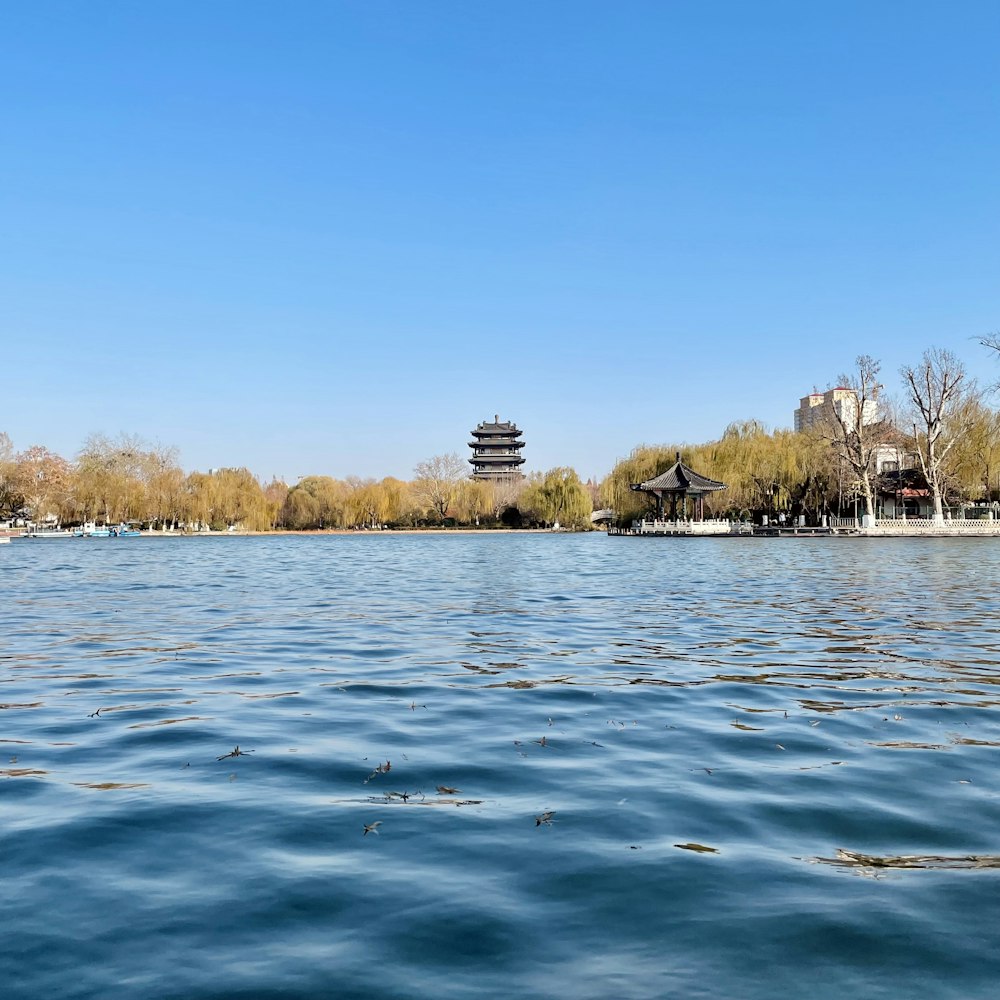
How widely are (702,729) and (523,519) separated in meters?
66.7

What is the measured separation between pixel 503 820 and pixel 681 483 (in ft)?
146

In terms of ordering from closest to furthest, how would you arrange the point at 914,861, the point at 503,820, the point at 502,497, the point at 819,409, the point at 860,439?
the point at 914,861 < the point at 503,820 < the point at 860,439 < the point at 502,497 < the point at 819,409

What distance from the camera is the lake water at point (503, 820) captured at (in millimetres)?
2359

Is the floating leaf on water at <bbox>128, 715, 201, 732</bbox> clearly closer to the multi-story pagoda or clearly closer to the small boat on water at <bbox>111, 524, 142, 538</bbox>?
the small boat on water at <bbox>111, 524, 142, 538</bbox>

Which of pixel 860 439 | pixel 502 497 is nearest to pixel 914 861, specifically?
pixel 860 439

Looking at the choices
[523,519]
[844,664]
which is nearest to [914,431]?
[523,519]

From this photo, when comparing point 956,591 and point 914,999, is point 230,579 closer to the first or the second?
point 956,591

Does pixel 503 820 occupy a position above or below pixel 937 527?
below

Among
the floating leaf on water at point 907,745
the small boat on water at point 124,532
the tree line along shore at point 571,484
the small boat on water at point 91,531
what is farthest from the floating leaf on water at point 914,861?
the small boat on water at point 91,531

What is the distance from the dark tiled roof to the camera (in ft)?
153

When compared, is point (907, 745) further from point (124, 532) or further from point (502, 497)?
point (502, 497)

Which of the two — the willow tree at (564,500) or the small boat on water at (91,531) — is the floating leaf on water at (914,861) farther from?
the small boat on water at (91,531)

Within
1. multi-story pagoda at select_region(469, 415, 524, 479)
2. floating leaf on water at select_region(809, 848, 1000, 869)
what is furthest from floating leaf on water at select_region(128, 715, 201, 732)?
multi-story pagoda at select_region(469, 415, 524, 479)

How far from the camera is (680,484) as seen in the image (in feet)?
154
